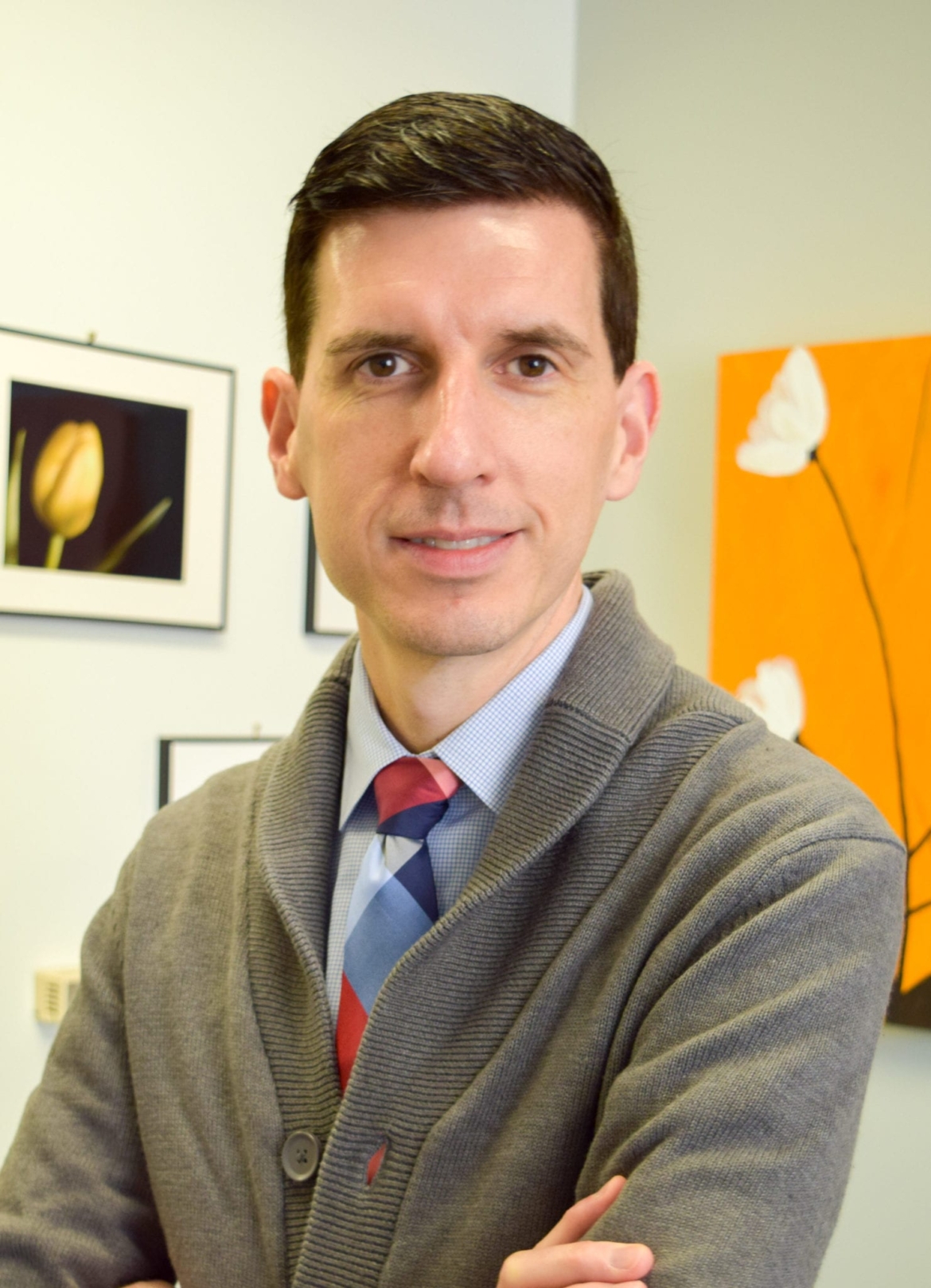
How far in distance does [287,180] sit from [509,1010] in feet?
6.90

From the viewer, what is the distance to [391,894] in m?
1.24

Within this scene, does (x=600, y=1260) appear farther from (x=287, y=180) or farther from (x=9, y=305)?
(x=287, y=180)

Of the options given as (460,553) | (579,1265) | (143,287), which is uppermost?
(143,287)

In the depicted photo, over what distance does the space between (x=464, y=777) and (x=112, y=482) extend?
1.43m

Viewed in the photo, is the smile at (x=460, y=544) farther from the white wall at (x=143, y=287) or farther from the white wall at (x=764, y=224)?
the white wall at (x=764, y=224)

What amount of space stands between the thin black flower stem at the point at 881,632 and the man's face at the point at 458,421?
4.94 ft

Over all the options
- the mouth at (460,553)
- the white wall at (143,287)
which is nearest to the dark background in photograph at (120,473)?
the white wall at (143,287)

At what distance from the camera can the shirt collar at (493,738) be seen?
49.3 inches

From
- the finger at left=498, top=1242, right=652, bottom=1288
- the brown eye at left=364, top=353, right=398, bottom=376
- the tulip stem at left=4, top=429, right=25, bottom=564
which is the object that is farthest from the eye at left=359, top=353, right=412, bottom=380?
the tulip stem at left=4, top=429, right=25, bottom=564

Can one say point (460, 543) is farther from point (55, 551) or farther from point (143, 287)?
point (143, 287)

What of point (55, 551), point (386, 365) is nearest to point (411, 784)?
point (386, 365)

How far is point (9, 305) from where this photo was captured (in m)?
2.35

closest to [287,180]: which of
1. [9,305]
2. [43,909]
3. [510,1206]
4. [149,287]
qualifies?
[149,287]

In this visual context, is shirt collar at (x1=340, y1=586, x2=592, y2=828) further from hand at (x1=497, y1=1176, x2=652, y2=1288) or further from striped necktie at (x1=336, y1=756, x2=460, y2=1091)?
hand at (x1=497, y1=1176, x2=652, y2=1288)
